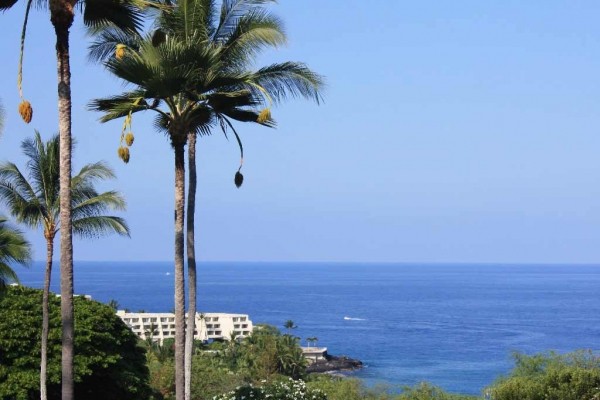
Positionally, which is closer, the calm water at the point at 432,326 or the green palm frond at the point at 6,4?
the green palm frond at the point at 6,4

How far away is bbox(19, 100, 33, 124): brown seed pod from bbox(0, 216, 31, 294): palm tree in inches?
461

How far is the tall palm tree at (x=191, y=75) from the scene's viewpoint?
12766 mm

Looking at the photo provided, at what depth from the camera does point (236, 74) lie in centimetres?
1430

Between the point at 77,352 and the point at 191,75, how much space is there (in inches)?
540

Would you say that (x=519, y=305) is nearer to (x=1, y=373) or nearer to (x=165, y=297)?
(x=165, y=297)

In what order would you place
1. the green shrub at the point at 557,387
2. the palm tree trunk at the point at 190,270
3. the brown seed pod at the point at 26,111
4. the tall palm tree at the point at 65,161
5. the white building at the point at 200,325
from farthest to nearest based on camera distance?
the white building at the point at 200,325
the green shrub at the point at 557,387
the palm tree trunk at the point at 190,270
the tall palm tree at the point at 65,161
the brown seed pod at the point at 26,111

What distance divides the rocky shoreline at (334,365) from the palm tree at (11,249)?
71537 mm

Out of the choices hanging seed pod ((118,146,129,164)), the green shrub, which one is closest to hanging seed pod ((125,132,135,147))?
hanging seed pod ((118,146,129,164))

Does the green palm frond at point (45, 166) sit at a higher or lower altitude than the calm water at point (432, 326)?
higher

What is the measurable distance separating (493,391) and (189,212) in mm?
14091

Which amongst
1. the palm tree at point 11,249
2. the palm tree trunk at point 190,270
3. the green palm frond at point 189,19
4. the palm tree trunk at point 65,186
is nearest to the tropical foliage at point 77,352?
the palm tree at point 11,249

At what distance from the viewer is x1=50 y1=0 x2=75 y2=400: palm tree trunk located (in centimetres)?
1088

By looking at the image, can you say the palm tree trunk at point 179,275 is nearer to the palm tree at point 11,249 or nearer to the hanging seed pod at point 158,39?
the hanging seed pod at point 158,39

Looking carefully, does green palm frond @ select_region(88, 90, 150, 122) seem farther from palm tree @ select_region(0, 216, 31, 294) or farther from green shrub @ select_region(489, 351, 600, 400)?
green shrub @ select_region(489, 351, 600, 400)
